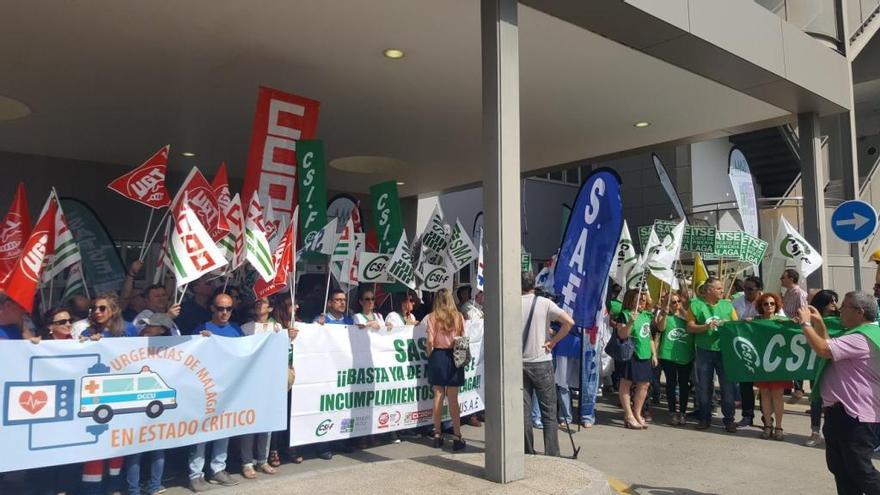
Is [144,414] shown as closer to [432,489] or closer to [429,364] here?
[432,489]

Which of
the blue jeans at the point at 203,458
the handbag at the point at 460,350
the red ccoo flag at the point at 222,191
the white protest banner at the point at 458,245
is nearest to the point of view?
the blue jeans at the point at 203,458

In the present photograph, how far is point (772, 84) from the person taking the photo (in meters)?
8.76

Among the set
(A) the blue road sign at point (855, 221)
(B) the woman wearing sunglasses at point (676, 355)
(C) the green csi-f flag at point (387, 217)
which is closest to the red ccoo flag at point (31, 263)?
(C) the green csi-f flag at point (387, 217)

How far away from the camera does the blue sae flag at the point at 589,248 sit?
7.12m

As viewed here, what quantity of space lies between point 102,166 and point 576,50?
33.7ft

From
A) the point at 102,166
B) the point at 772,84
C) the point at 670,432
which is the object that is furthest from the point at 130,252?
the point at 772,84

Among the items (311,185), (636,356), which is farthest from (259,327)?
(636,356)

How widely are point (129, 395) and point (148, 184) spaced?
2.58 m

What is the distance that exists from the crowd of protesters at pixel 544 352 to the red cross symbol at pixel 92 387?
371mm

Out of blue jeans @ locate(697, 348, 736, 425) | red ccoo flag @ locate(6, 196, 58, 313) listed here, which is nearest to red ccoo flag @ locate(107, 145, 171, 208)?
red ccoo flag @ locate(6, 196, 58, 313)

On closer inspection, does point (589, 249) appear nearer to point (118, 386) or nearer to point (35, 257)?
point (118, 386)

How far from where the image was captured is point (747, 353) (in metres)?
8.33

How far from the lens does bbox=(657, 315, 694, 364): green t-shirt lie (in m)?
8.99

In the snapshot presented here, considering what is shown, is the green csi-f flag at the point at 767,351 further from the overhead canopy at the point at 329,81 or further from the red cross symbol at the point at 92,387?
the red cross symbol at the point at 92,387
